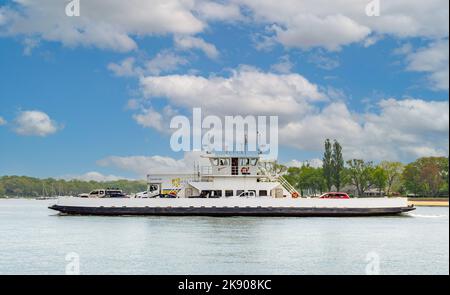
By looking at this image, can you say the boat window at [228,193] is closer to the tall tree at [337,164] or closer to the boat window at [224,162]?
the boat window at [224,162]

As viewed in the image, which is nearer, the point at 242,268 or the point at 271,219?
the point at 242,268

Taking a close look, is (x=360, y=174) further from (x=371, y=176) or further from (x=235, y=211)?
(x=235, y=211)

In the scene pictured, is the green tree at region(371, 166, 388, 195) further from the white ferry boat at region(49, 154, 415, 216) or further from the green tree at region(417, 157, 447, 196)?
the white ferry boat at region(49, 154, 415, 216)

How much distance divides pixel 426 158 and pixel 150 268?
4438 inches

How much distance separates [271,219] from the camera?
51.2 m

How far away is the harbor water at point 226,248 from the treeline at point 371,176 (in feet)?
197

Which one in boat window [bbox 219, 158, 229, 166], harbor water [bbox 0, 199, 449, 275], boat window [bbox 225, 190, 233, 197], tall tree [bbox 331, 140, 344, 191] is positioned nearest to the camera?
harbor water [bbox 0, 199, 449, 275]

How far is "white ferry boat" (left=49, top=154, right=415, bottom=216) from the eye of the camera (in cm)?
5353

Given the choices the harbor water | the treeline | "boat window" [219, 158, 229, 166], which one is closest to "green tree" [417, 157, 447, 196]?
the treeline

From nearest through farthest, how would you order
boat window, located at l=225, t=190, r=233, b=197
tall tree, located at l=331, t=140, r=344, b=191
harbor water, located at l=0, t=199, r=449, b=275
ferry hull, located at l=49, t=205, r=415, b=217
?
harbor water, located at l=0, t=199, r=449, b=275 → ferry hull, located at l=49, t=205, r=415, b=217 → boat window, located at l=225, t=190, r=233, b=197 → tall tree, located at l=331, t=140, r=344, b=191

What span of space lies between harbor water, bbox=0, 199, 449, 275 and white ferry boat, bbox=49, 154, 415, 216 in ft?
17.2
